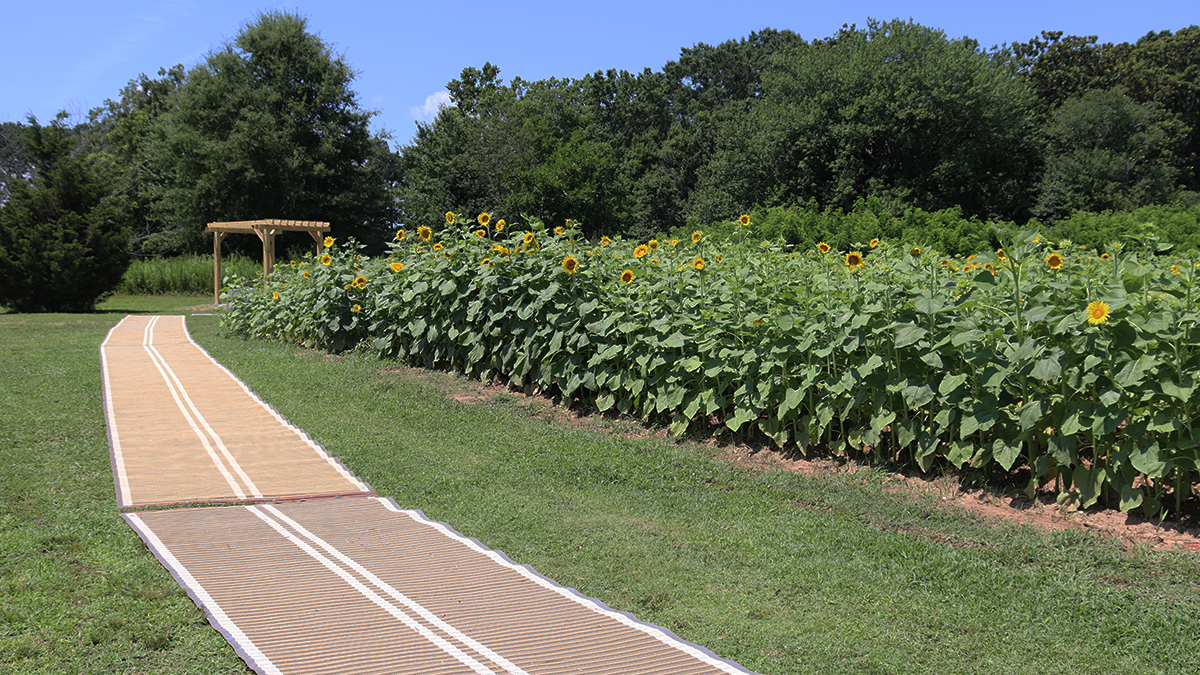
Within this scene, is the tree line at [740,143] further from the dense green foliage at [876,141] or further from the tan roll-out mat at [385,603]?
the tan roll-out mat at [385,603]

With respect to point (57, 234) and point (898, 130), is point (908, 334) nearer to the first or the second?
point (57, 234)

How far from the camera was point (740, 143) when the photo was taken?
32719mm

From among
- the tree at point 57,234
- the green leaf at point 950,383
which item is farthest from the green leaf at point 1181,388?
the tree at point 57,234

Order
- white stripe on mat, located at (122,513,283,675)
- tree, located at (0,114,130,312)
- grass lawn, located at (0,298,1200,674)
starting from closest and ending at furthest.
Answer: white stripe on mat, located at (122,513,283,675), grass lawn, located at (0,298,1200,674), tree, located at (0,114,130,312)

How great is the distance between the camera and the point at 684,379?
5.44m

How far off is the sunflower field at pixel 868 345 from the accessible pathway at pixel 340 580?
1.99 m

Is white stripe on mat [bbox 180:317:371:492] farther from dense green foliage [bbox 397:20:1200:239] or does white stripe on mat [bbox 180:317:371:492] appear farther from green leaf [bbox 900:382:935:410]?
dense green foliage [bbox 397:20:1200:239]

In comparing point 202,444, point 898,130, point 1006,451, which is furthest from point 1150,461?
point 898,130

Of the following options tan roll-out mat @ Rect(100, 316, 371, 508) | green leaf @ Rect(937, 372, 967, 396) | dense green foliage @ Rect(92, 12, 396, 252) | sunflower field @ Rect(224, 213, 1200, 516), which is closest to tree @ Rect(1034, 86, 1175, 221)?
dense green foliage @ Rect(92, 12, 396, 252)

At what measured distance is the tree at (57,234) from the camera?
586 inches

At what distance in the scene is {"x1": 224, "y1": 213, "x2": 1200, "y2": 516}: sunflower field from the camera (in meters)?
3.57

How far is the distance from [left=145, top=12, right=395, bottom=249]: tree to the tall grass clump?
8696mm

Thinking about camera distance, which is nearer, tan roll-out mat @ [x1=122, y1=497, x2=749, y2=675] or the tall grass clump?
tan roll-out mat @ [x1=122, y1=497, x2=749, y2=675]

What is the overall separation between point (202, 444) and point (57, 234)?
12.3m
